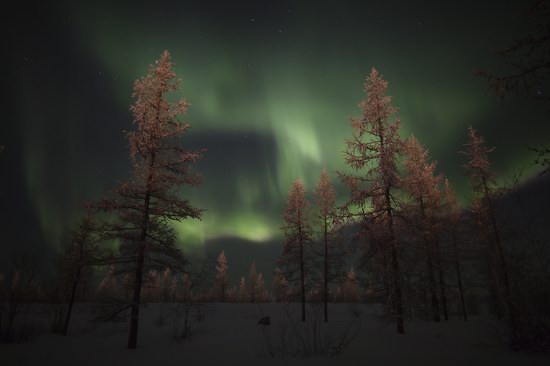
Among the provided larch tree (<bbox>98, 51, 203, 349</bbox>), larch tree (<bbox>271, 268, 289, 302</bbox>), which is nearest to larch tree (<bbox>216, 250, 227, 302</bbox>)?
larch tree (<bbox>271, 268, 289, 302</bbox>)

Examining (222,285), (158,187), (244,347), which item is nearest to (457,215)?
(244,347)

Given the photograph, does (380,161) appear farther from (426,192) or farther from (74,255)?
(74,255)

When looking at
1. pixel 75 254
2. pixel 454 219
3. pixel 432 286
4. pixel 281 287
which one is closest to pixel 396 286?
pixel 432 286

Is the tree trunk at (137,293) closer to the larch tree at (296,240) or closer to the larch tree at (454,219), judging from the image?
the larch tree at (296,240)

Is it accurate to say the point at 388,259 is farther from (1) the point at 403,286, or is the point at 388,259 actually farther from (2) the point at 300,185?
(2) the point at 300,185

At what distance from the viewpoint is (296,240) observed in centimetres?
2620

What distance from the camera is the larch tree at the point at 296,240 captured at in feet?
83.1

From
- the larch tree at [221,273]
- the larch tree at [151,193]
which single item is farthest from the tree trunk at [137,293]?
the larch tree at [221,273]

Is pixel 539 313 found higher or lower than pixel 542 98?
lower

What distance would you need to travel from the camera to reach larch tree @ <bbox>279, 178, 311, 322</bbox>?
2534cm

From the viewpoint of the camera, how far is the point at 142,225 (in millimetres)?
11656

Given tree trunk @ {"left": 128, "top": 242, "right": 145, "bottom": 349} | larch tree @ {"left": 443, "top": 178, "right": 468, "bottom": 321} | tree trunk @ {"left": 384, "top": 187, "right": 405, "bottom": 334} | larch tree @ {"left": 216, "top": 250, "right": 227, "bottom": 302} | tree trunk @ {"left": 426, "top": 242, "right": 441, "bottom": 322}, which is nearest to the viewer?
tree trunk @ {"left": 128, "top": 242, "right": 145, "bottom": 349}

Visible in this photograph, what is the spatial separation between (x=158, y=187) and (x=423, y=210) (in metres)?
18.9

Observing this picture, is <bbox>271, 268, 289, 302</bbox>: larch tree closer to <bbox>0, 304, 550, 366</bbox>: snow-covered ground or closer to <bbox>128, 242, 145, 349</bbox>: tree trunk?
<bbox>0, 304, 550, 366</bbox>: snow-covered ground
